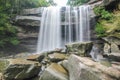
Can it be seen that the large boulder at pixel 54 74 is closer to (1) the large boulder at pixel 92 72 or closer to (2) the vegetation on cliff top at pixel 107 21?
(1) the large boulder at pixel 92 72

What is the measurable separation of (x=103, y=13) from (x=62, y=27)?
335 centimetres

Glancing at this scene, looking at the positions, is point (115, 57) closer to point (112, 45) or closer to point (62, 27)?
point (112, 45)

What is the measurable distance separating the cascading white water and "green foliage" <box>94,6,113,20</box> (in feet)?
2.63

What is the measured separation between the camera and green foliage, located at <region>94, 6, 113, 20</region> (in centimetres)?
1366

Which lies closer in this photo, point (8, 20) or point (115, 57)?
point (115, 57)

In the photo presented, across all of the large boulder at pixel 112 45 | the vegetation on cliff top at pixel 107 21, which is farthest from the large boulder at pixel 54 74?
the vegetation on cliff top at pixel 107 21

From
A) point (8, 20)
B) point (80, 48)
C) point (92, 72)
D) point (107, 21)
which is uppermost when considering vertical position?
point (8, 20)

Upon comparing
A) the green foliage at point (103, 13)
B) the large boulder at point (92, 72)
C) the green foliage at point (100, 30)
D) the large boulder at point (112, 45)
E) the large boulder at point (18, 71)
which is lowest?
the large boulder at point (18, 71)

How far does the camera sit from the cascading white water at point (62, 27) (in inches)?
584

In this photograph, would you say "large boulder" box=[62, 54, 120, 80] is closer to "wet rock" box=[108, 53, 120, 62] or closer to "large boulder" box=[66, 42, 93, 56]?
"wet rock" box=[108, 53, 120, 62]

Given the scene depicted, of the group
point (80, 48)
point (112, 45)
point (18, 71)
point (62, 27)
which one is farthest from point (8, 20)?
point (18, 71)

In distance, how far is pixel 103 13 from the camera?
13.8 metres

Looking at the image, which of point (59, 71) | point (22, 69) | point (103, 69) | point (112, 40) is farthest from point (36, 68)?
point (112, 40)

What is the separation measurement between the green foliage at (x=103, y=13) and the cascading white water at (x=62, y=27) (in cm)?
80
